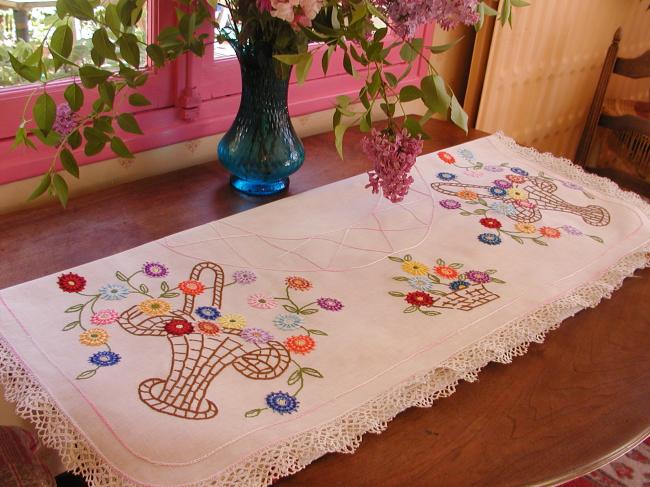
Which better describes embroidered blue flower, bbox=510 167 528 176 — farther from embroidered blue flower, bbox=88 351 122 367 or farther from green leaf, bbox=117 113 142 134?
embroidered blue flower, bbox=88 351 122 367

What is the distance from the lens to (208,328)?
0.87 meters

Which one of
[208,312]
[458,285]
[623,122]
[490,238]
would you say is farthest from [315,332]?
[623,122]

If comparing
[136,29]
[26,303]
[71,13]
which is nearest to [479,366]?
[26,303]

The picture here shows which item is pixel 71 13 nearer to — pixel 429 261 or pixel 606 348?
pixel 429 261

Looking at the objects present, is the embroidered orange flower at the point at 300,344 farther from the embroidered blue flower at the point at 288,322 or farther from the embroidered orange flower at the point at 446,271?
the embroidered orange flower at the point at 446,271

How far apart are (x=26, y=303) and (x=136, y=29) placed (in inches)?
23.3

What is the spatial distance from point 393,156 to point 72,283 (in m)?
0.47

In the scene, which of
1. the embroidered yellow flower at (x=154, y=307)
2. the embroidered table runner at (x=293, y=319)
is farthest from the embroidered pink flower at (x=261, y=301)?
the embroidered yellow flower at (x=154, y=307)

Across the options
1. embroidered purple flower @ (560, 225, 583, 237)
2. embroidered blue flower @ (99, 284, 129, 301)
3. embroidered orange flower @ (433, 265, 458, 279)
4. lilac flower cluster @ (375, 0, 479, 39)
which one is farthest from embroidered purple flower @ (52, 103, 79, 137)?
embroidered purple flower @ (560, 225, 583, 237)

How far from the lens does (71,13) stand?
35.6 inches

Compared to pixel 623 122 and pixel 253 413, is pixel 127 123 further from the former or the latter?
pixel 623 122

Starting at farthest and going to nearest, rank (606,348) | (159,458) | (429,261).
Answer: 1. (429,261)
2. (606,348)
3. (159,458)

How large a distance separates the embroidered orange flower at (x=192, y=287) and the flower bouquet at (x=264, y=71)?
0.20m

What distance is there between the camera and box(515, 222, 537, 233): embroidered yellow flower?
46.2 inches
